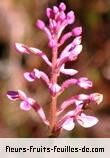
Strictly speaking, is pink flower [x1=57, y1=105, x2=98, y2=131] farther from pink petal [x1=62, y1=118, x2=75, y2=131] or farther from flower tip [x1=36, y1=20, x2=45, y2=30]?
flower tip [x1=36, y1=20, x2=45, y2=30]

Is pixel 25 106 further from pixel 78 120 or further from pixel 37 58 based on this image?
pixel 37 58

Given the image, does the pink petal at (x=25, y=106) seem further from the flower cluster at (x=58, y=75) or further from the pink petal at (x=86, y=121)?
the pink petal at (x=86, y=121)

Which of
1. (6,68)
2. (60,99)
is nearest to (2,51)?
(6,68)

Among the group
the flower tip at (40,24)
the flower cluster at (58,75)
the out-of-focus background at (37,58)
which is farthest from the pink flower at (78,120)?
the out-of-focus background at (37,58)

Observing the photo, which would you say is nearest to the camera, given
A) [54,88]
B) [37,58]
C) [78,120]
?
[54,88]

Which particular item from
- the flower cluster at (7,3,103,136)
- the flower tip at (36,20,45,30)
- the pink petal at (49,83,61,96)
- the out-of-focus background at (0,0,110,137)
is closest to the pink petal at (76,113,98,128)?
the flower cluster at (7,3,103,136)

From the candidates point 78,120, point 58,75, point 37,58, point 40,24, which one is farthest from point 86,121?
point 37,58
